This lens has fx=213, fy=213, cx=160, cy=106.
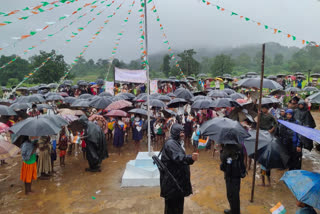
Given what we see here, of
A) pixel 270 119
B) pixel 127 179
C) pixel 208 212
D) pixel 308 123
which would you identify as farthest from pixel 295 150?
pixel 127 179

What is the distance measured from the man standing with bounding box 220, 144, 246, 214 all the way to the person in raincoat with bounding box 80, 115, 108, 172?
13.6 feet

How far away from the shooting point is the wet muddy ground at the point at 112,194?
16.3 ft

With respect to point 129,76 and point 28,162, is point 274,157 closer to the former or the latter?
point 28,162

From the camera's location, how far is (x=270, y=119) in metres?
6.36

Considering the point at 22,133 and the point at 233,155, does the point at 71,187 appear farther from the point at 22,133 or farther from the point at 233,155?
the point at 233,155

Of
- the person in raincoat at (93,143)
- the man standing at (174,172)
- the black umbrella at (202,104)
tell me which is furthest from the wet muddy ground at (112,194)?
the black umbrella at (202,104)

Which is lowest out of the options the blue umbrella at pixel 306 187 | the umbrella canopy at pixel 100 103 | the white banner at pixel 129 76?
the blue umbrella at pixel 306 187

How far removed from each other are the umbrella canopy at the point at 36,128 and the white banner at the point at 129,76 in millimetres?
→ 9065

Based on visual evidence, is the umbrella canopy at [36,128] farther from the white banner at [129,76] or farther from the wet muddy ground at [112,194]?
the white banner at [129,76]

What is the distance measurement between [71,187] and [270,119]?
6115 mm

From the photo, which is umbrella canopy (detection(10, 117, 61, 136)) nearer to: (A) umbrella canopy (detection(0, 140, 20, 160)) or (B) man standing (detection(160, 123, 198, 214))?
(A) umbrella canopy (detection(0, 140, 20, 160))

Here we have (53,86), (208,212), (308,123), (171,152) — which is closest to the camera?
(171,152)

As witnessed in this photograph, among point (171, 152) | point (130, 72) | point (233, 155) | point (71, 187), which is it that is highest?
point (130, 72)

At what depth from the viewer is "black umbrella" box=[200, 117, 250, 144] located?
14.2 feet
